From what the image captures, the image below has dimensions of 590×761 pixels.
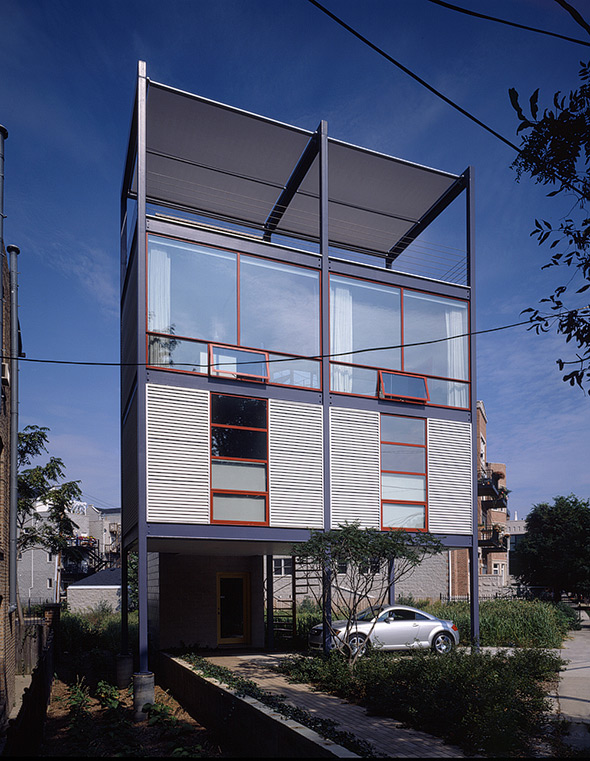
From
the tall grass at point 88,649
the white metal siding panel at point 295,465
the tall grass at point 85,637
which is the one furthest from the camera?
the tall grass at point 85,637

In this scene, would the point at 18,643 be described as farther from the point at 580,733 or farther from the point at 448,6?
the point at 448,6

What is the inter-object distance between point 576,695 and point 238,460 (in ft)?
27.1

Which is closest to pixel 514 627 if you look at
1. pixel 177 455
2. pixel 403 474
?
pixel 403 474

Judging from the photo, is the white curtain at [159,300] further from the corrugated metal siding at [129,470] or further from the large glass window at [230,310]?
the corrugated metal siding at [129,470]

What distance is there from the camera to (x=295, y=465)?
17.5 metres

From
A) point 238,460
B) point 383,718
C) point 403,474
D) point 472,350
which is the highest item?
point 472,350

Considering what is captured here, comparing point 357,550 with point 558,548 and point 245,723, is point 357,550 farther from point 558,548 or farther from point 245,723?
point 558,548

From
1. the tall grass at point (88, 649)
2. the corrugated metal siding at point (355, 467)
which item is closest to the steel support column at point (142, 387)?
the corrugated metal siding at point (355, 467)

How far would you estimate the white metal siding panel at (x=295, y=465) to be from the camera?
1719 cm

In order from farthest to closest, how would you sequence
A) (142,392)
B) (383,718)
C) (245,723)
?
(142,392) < (383,718) < (245,723)

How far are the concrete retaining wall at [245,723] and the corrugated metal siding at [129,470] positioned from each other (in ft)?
12.5

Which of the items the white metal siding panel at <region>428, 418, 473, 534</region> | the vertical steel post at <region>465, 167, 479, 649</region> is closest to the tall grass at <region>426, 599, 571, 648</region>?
the vertical steel post at <region>465, 167, 479, 649</region>

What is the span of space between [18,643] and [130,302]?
8528 millimetres

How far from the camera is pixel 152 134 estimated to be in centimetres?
1877
